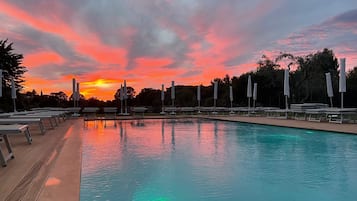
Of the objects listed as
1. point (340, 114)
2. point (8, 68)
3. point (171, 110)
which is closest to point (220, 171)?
point (340, 114)

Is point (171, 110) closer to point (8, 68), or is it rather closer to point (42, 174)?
point (8, 68)

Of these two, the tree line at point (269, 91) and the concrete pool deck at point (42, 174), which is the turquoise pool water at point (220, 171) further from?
the tree line at point (269, 91)

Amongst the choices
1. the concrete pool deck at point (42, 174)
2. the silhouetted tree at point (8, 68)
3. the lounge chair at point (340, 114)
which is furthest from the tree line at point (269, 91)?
the concrete pool deck at point (42, 174)

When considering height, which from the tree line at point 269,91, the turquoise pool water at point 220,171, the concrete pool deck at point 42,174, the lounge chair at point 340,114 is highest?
the tree line at point 269,91

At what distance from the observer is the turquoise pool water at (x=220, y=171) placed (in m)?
3.75

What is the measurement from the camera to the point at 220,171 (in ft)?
15.7

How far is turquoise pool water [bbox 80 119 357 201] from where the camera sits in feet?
12.3

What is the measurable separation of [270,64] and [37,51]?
56.9 ft

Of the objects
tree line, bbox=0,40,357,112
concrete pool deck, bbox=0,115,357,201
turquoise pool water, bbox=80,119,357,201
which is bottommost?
turquoise pool water, bbox=80,119,357,201

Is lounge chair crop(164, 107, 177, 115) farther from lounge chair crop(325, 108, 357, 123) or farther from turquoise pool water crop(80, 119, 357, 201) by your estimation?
turquoise pool water crop(80, 119, 357, 201)

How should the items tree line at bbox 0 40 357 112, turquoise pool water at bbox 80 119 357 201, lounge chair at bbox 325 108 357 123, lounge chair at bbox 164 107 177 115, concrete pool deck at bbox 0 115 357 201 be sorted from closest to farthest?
concrete pool deck at bbox 0 115 357 201 → turquoise pool water at bbox 80 119 357 201 → lounge chair at bbox 325 108 357 123 → lounge chair at bbox 164 107 177 115 → tree line at bbox 0 40 357 112

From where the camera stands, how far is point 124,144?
7.79 metres

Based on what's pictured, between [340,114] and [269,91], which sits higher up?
[269,91]

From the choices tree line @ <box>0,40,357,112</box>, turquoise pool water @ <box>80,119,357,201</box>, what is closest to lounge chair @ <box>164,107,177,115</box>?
tree line @ <box>0,40,357,112</box>
